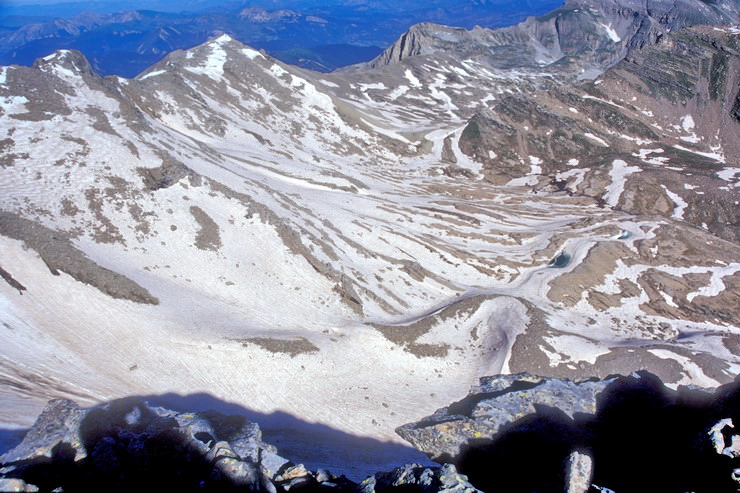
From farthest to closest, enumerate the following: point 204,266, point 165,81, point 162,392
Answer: point 165,81, point 204,266, point 162,392

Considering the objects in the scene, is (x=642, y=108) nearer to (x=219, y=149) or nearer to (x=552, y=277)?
(x=552, y=277)

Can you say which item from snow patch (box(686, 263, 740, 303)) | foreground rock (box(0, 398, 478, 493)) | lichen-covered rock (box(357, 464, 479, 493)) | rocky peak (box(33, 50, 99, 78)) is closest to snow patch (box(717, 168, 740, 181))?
snow patch (box(686, 263, 740, 303))

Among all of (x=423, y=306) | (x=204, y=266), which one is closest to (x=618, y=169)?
(x=423, y=306)

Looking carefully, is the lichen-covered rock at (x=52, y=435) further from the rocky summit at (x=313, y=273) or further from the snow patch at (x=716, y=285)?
the snow patch at (x=716, y=285)

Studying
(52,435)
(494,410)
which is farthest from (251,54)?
(52,435)

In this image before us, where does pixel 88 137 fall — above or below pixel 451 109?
above

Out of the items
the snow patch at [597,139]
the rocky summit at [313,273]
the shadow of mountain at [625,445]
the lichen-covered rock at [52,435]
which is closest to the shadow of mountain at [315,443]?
the rocky summit at [313,273]
